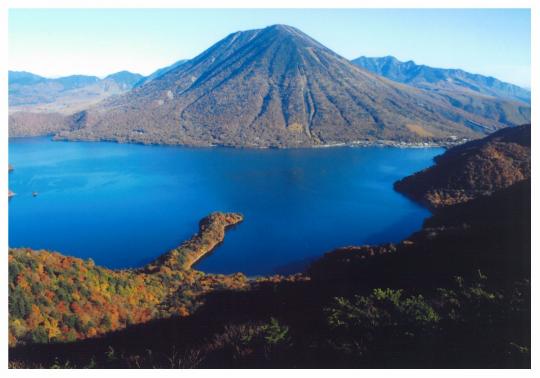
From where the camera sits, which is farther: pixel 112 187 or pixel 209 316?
pixel 112 187

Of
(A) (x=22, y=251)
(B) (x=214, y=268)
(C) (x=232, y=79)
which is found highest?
(C) (x=232, y=79)

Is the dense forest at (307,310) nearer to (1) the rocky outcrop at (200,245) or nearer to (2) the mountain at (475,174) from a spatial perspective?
(1) the rocky outcrop at (200,245)

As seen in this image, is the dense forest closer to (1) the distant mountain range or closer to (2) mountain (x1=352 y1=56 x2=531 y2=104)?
(1) the distant mountain range

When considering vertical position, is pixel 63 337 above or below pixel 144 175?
below

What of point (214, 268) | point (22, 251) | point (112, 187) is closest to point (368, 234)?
point (214, 268)

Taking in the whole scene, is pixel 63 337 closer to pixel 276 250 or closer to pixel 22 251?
pixel 22 251

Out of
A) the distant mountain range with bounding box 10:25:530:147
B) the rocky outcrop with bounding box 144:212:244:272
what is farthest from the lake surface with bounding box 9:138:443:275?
the distant mountain range with bounding box 10:25:530:147
